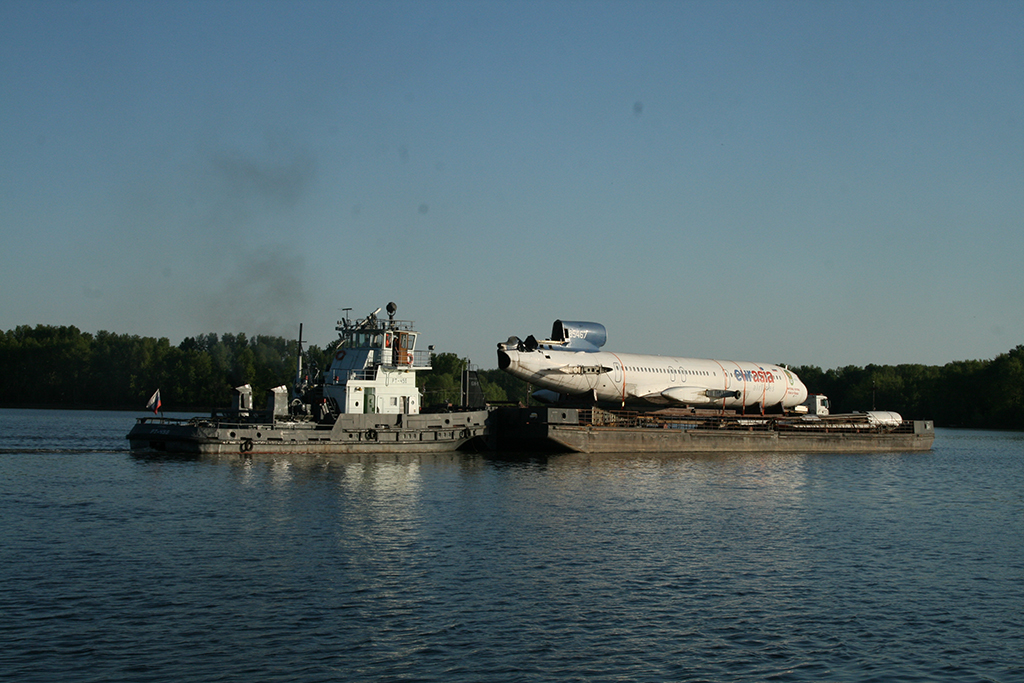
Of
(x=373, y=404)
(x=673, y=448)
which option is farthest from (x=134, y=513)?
(x=673, y=448)

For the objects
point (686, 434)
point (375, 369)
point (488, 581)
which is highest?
point (375, 369)

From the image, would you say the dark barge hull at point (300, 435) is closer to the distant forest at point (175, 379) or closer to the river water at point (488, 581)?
the river water at point (488, 581)

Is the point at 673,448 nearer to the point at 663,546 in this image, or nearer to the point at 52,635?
the point at 663,546

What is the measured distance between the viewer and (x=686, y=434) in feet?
194

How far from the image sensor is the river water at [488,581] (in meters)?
16.2

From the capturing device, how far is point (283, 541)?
25688 mm

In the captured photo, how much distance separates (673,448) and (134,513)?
Answer: 37.3 metres

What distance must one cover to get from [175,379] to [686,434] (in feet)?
324

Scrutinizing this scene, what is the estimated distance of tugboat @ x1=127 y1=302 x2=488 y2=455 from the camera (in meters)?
47.4

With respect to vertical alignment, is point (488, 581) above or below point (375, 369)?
below

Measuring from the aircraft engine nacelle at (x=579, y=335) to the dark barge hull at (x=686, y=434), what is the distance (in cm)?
443

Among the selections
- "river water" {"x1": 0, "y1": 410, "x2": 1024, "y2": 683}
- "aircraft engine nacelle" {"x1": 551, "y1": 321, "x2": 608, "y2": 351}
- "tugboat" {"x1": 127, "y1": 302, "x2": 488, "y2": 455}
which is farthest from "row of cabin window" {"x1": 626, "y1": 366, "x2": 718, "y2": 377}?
"river water" {"x1": 0, "y1": 410, "x2": 1024, "y2": 683}

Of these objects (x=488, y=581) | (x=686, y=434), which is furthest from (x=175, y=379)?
(x=488, y=581)

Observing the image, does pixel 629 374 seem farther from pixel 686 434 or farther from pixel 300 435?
pixel 300 435
